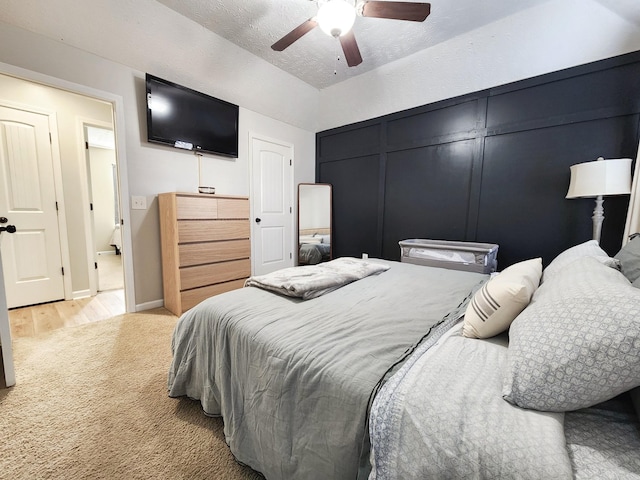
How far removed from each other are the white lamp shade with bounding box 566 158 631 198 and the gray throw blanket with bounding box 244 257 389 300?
1.71m

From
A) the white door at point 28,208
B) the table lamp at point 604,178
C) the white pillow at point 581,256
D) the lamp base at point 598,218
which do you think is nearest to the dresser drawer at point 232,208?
the white door at point 28,208

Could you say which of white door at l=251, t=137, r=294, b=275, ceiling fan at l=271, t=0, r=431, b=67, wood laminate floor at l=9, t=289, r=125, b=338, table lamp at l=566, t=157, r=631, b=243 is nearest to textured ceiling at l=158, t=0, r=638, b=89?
ceiling fan at l=271, t=0, r=431, b=67

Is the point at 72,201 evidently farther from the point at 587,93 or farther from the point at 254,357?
the point at 587,93

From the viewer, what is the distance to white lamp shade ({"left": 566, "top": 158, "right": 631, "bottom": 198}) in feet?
6.11

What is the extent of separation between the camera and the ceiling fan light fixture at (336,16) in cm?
170

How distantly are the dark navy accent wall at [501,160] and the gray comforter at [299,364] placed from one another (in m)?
1.84

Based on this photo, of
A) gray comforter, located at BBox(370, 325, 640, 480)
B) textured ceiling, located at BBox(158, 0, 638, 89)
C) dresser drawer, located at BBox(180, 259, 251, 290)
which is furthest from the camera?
dresser drawer, located at BBox(180, 259, 251, 290)

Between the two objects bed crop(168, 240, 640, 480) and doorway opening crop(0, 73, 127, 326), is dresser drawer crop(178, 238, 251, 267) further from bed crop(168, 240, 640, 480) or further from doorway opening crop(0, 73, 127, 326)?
bed crop(168, 240, 640, 480)

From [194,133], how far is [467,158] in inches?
118

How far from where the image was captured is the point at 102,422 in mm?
1258

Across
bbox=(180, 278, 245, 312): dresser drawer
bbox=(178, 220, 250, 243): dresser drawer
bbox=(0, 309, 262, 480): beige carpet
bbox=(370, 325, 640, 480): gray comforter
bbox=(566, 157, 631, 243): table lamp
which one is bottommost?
bbox=(0, 309, 262, 480): beige carpet

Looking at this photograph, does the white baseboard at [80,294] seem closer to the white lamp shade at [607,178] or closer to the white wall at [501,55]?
the white wall at [501,55]

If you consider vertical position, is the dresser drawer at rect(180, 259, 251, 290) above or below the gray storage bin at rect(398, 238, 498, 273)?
below

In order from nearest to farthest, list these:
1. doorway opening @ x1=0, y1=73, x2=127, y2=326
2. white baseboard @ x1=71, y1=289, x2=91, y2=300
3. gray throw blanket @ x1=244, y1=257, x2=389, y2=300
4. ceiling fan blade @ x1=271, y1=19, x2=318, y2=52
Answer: gray throw blanket @ x1=244, y1=257, x2=389, y2=300 < ceiling fan blade @ x1=271, y1=19, x2=318, y2=52 < doorway opening @ x1=0, y1=73, x2=127, y2=326 < white baseboard @ x1=71, y1=289, x2=91, y2=300
